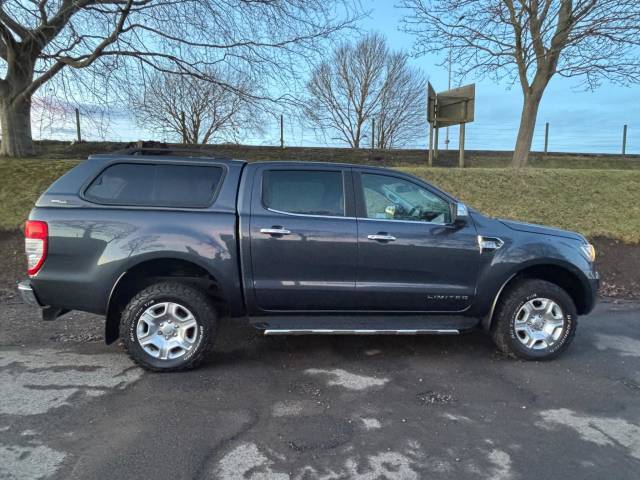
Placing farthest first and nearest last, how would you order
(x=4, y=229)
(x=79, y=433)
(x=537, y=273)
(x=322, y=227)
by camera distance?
1. (x=4, y=229)
2. (x=537, y=273)
3. (x=322, y=227)
4. (x=79, y=433)

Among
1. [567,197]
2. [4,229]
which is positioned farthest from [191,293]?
[567,197]

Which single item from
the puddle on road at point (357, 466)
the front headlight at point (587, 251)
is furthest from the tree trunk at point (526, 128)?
the puddle on road at point (357, 466)

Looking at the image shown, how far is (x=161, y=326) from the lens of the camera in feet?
12.6

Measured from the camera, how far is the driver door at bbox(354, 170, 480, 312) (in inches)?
159

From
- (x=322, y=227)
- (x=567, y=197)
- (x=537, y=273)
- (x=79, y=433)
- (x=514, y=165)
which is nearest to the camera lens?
(x=79, y=433)

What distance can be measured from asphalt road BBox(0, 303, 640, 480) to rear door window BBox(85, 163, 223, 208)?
147 cm

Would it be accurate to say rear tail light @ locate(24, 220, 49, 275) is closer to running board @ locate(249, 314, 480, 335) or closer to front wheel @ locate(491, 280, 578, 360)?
running board @ locate(249, 314, 480, 335)

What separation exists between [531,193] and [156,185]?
8.81m

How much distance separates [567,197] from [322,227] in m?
8.24

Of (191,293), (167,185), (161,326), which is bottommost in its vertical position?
(161,326)

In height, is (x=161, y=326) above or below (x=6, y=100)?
below

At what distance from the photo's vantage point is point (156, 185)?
3.99m

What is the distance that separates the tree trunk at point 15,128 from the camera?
10594 millimetres

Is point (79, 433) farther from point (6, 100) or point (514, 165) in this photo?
point (514, 165)
